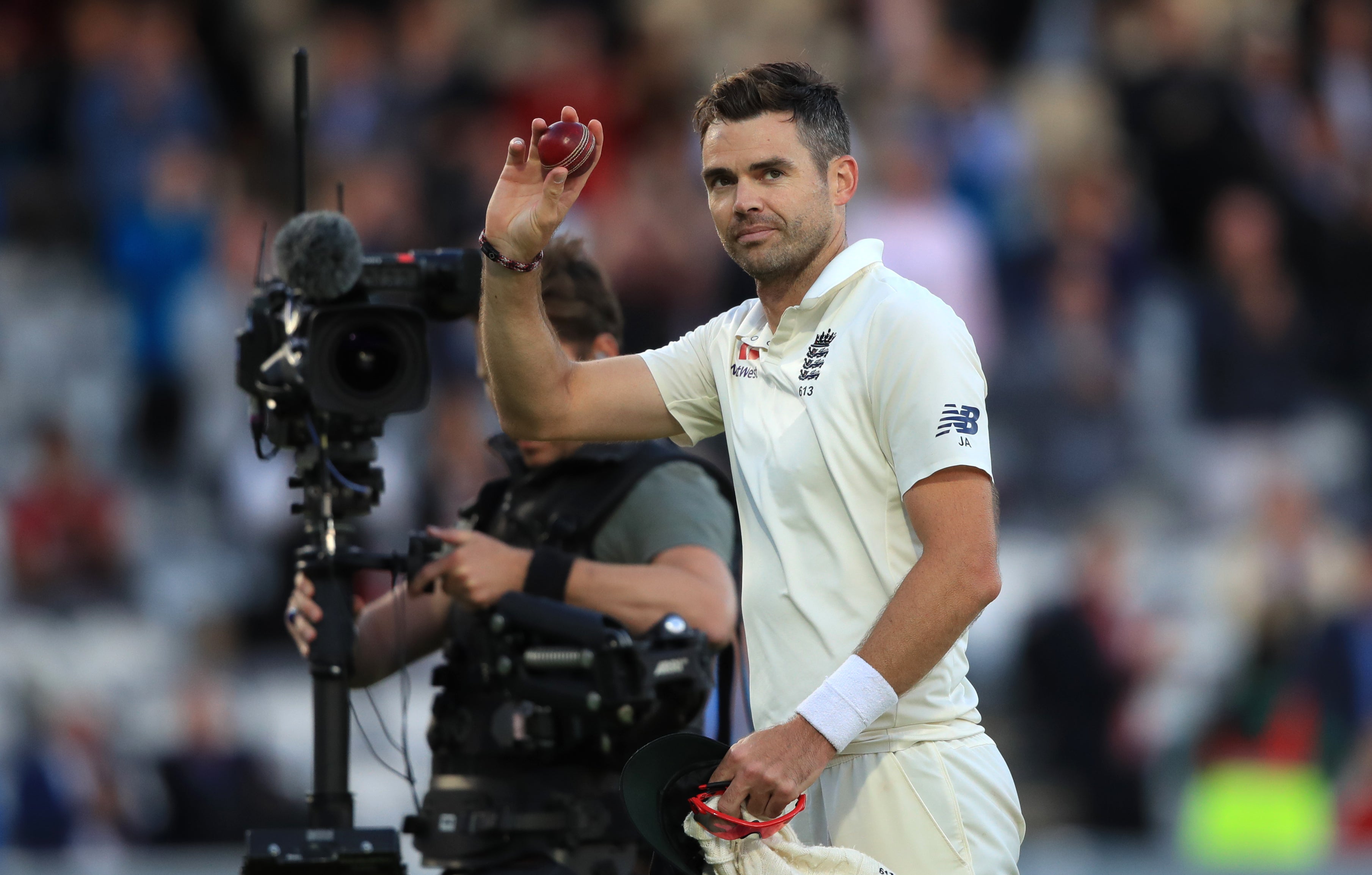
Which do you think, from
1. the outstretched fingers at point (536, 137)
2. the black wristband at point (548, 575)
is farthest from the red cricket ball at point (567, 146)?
the black wristband at point (548, 575)

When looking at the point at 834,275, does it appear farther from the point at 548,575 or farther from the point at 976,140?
the point at 976,140

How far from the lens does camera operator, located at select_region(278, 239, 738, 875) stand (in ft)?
13.9

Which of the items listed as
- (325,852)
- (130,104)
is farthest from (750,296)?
(325,852)

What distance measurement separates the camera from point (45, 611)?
8.91m

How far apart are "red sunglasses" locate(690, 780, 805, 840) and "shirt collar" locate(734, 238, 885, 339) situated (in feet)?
2.82

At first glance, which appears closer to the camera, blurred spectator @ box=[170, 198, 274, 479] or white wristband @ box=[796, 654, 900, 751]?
white wristband @ box=[796, 654, 900, 751]

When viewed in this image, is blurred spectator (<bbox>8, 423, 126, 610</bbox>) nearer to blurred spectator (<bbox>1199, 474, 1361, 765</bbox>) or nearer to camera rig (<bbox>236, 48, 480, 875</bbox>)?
camera rig (<bbox>236, 48, 480, 875</bbox>)

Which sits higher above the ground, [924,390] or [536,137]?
[536,137]

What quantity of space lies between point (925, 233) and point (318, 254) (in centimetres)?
542

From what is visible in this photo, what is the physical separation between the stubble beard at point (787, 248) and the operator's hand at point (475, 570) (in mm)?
1183

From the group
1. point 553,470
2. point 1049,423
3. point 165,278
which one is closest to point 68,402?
point 165,278

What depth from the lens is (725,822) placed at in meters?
3.01

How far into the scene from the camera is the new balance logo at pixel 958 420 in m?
3.07

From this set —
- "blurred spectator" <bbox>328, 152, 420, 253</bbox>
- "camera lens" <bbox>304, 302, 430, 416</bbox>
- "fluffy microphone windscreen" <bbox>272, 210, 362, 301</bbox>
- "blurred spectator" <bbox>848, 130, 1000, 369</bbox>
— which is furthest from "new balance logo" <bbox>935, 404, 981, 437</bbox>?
"blurred spectator" <bbox>328, 152, 420, 253</bbox>
